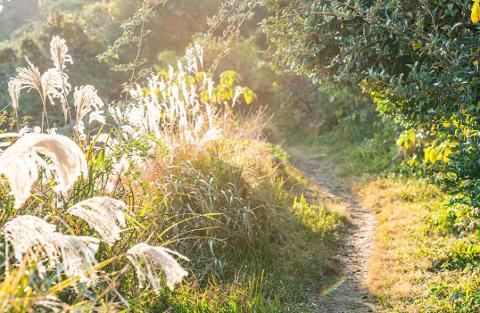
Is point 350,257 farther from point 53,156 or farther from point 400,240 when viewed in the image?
point 53,156

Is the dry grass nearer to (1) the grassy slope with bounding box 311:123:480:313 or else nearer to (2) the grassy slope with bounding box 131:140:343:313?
(1) the grassy slope with bounding box 311:123:480:313

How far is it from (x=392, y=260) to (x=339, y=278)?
671 millimetres

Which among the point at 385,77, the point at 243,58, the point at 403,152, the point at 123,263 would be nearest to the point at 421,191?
the point at 403,152

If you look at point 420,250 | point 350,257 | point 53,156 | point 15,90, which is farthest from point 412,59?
point 53,156

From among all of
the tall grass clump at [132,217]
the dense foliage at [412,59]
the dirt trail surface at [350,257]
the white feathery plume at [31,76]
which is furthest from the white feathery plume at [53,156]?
the dirt trail surface at [350,257]

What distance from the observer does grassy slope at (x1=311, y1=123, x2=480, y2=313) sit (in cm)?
546

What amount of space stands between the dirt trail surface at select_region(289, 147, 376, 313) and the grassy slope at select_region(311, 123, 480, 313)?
0.13 meters

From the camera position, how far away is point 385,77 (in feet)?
18.4

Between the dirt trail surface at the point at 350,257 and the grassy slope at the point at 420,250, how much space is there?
0.13 m

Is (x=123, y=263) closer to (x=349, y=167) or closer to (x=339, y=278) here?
(x=339, y=278)

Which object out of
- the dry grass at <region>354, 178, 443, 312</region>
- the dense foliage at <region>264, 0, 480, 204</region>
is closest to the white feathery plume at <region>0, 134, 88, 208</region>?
the dense foliage at <region>264, 0, 480, 204</region>

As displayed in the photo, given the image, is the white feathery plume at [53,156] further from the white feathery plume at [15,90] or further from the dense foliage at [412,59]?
the dense foliage at [412,59]

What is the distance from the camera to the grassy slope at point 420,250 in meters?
5.46

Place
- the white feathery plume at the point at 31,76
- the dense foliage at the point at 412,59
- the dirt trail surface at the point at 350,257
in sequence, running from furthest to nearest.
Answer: the dirt trail surface at the point at 350,257
the dense foliage at the point at 412,59
the white feathery plume at the point at 31,76
